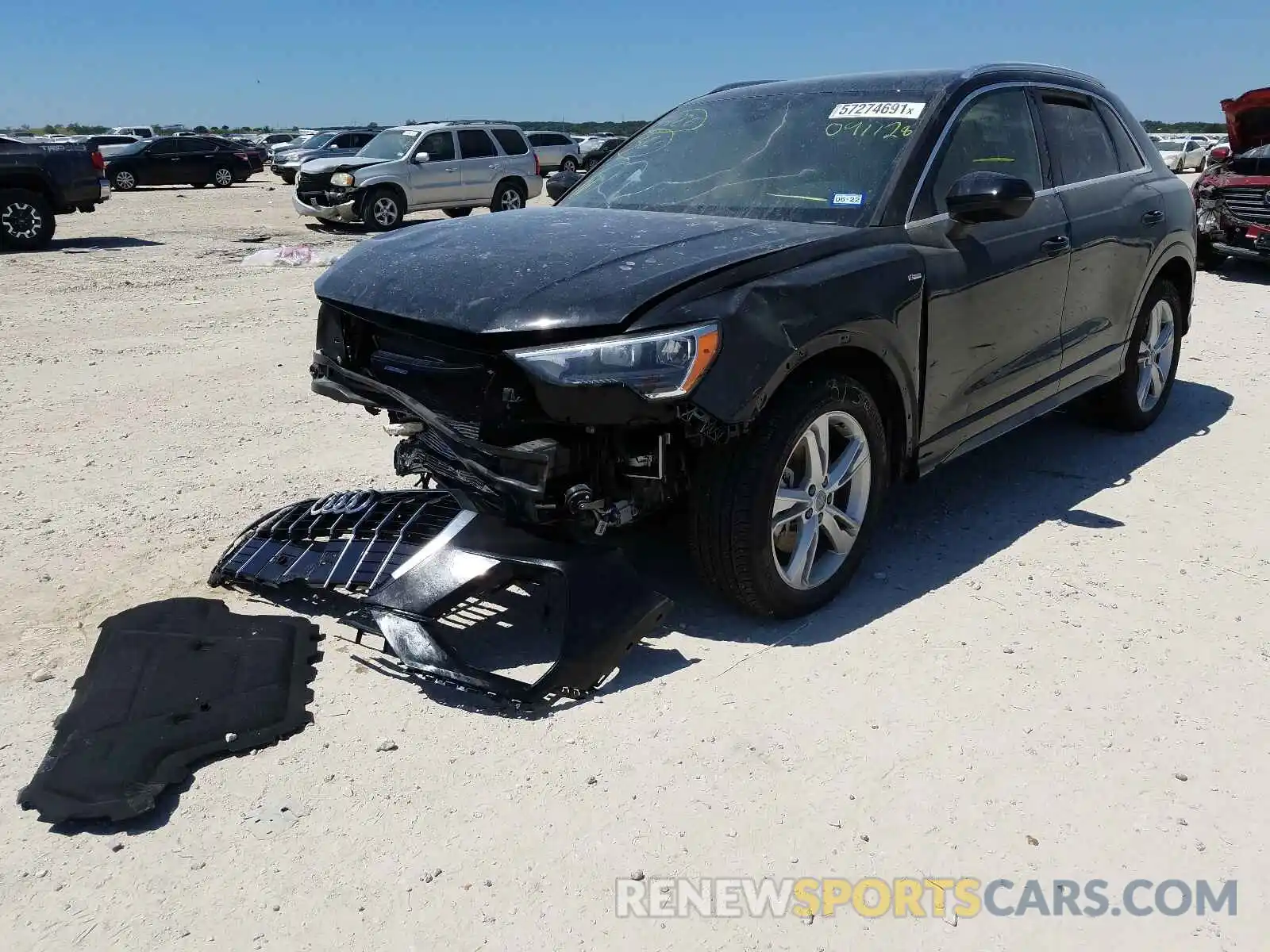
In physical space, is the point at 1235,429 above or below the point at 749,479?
below

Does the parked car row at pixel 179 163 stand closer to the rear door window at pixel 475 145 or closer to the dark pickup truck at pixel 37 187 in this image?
the rear door window at pixel 475 145

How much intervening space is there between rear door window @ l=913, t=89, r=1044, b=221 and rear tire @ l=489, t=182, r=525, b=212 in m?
15.8

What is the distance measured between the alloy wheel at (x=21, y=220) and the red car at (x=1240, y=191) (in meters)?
14.7

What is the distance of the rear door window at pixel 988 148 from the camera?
4.02 meters

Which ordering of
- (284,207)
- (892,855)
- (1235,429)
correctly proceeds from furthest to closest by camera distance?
(284,207) → (1235,429) → (892,855)

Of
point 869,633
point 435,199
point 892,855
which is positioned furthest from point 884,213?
point 435,199

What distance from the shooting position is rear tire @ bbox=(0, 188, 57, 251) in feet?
48.0

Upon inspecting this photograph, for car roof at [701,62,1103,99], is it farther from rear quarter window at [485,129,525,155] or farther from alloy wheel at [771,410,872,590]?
rear quarter window at [485,129,525,155]

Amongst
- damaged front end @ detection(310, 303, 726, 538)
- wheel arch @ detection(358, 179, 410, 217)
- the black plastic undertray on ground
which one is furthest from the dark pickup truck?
damaged front end @ detection(310, 303, 726, 538)

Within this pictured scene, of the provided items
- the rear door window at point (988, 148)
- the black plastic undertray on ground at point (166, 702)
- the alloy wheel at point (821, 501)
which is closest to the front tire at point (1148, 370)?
the rear door window at point (988, 148)

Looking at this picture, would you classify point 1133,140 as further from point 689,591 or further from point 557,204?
point 689,591

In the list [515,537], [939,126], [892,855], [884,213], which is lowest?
[892,855]

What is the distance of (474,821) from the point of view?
267 centimetres

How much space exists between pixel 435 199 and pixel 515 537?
1673cm
